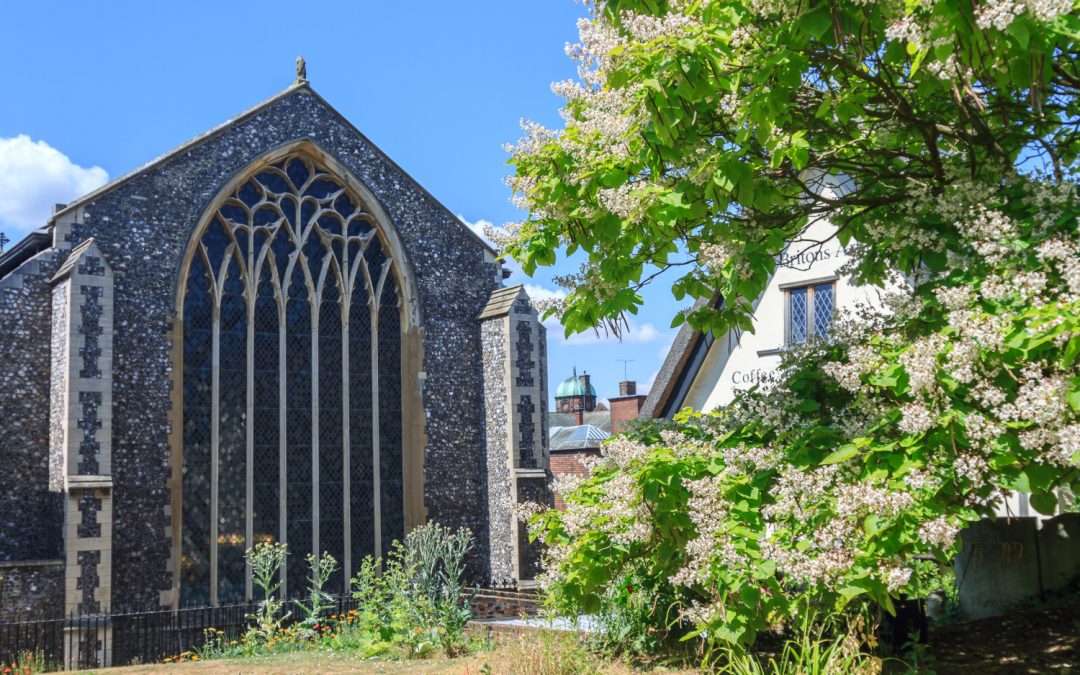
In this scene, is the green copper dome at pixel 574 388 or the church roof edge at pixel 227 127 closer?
the church roof edge at pixel 227 127

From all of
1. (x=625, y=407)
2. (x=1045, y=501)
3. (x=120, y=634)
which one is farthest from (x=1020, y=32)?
(x=625, y=407)

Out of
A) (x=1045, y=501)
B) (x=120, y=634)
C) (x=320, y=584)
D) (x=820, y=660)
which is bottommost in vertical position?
(x=120, y=634)

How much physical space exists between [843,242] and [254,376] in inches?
513

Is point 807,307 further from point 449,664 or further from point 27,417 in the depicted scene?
point 27,417

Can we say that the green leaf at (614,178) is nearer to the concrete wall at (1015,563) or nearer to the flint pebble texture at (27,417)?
the concrete wall at (1015,563)

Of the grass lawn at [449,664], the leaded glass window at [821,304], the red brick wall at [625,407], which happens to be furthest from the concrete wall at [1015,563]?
the red brick wall at [625,407]

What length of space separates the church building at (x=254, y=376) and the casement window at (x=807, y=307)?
228 inches

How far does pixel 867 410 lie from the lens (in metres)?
6.17

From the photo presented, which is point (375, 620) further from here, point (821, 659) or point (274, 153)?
point (274, 153)

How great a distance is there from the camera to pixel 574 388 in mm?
75875

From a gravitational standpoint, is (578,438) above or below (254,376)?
below

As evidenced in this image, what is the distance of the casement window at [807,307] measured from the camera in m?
16.0

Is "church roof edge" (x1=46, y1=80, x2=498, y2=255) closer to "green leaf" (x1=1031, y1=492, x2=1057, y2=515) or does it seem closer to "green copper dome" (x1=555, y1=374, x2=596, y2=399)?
"green leaf" (x1=1031, y1=492, x2=1057, y2=515)

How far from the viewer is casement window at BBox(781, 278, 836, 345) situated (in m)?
16.0
